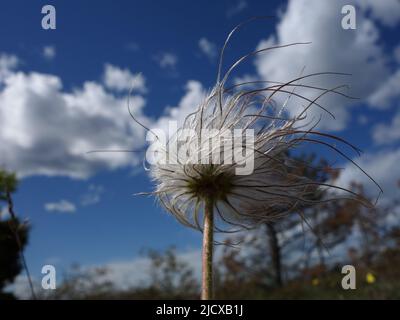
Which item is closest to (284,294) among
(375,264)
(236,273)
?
(236,273)

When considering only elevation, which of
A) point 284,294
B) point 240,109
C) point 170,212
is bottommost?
point 284,294

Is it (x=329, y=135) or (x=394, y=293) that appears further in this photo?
(x=394, y=293)

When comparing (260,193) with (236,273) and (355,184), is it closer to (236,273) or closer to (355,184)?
(236,273)

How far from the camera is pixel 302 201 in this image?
2250mm

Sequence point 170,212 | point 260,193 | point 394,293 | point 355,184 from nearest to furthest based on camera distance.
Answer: point 260,193
point 170,212
point 394,293
point 355,184

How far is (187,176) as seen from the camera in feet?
6.75

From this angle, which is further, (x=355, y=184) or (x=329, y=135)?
(x=355, y=184)

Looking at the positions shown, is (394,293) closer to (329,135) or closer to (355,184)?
(355,184)

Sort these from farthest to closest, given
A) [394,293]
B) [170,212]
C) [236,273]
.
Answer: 1. [236,273]
2. [394,293]
3. [170,212]
